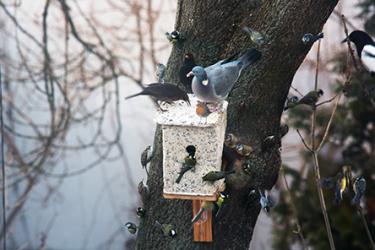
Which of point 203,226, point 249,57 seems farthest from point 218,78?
point 203,226

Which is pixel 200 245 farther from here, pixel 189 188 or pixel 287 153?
pixel 287 153

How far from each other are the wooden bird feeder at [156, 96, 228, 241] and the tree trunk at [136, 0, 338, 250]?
0.16m

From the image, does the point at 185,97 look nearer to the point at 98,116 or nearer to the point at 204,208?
the point at 204,208

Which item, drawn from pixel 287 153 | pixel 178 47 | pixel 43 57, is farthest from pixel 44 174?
pixel 178 47

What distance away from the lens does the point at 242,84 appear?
80.7 inches

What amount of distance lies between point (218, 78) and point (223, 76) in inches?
0.8

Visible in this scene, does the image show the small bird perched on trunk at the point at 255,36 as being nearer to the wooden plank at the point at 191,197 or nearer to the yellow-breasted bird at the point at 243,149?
the yellow-breasted bird at the point at 243,149

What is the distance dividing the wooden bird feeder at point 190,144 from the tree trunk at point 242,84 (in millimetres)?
159

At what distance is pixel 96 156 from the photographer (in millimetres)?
4609

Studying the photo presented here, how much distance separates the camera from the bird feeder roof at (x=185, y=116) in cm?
180

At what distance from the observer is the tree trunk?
77.9 inches

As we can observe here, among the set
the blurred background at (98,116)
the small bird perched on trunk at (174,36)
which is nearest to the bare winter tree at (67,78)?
the blurred background at (98,116)

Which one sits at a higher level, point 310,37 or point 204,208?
point 310,37

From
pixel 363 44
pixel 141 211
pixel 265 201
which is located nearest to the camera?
pixel 265 201
